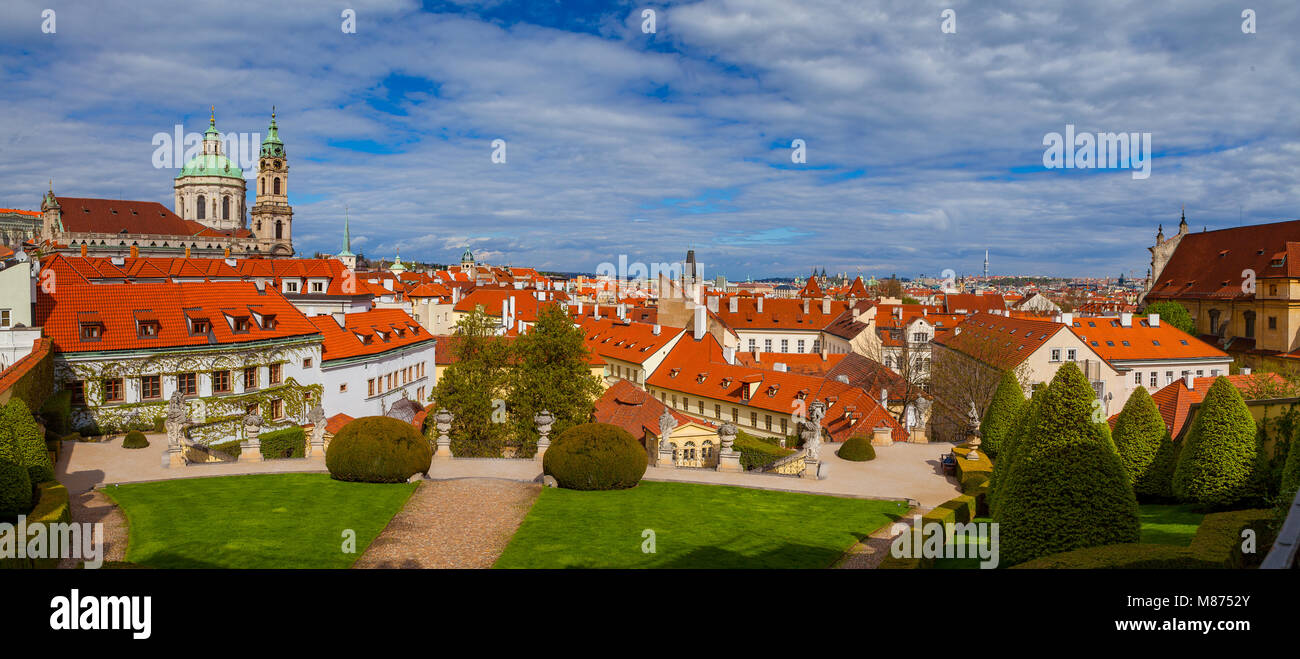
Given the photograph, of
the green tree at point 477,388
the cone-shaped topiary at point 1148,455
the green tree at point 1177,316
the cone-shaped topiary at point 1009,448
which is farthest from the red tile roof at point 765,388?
the green tree at point 1177,316

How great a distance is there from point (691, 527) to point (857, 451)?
1273 centimetres

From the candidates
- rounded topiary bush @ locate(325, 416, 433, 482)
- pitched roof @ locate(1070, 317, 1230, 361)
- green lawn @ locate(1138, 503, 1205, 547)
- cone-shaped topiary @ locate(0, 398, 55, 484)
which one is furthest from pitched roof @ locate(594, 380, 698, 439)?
pitched roof @ locate(1070, 317, 1230, 361)

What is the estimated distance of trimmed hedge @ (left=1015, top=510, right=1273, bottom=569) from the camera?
A: 10.4m

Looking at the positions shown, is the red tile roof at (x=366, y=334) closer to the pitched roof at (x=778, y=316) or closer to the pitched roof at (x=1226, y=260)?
the pitched roof at (x=778, y=316)

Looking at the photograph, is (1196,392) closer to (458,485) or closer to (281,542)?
(458,485)

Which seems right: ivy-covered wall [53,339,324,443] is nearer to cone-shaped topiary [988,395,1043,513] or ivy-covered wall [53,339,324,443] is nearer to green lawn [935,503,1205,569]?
green lawn [935,503,1205,569]

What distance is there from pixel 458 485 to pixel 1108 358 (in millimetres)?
49414

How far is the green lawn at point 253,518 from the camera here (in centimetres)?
1497

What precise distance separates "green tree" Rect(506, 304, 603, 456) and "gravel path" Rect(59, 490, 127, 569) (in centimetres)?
1601

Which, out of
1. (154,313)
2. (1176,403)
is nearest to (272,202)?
(154,313)

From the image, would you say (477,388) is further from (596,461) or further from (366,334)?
(596,461)

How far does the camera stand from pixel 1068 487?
1284cm

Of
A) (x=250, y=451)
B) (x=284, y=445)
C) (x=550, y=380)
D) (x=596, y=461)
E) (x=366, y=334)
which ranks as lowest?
(x=284, y=445)

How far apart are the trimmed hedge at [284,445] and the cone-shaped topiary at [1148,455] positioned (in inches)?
1140
